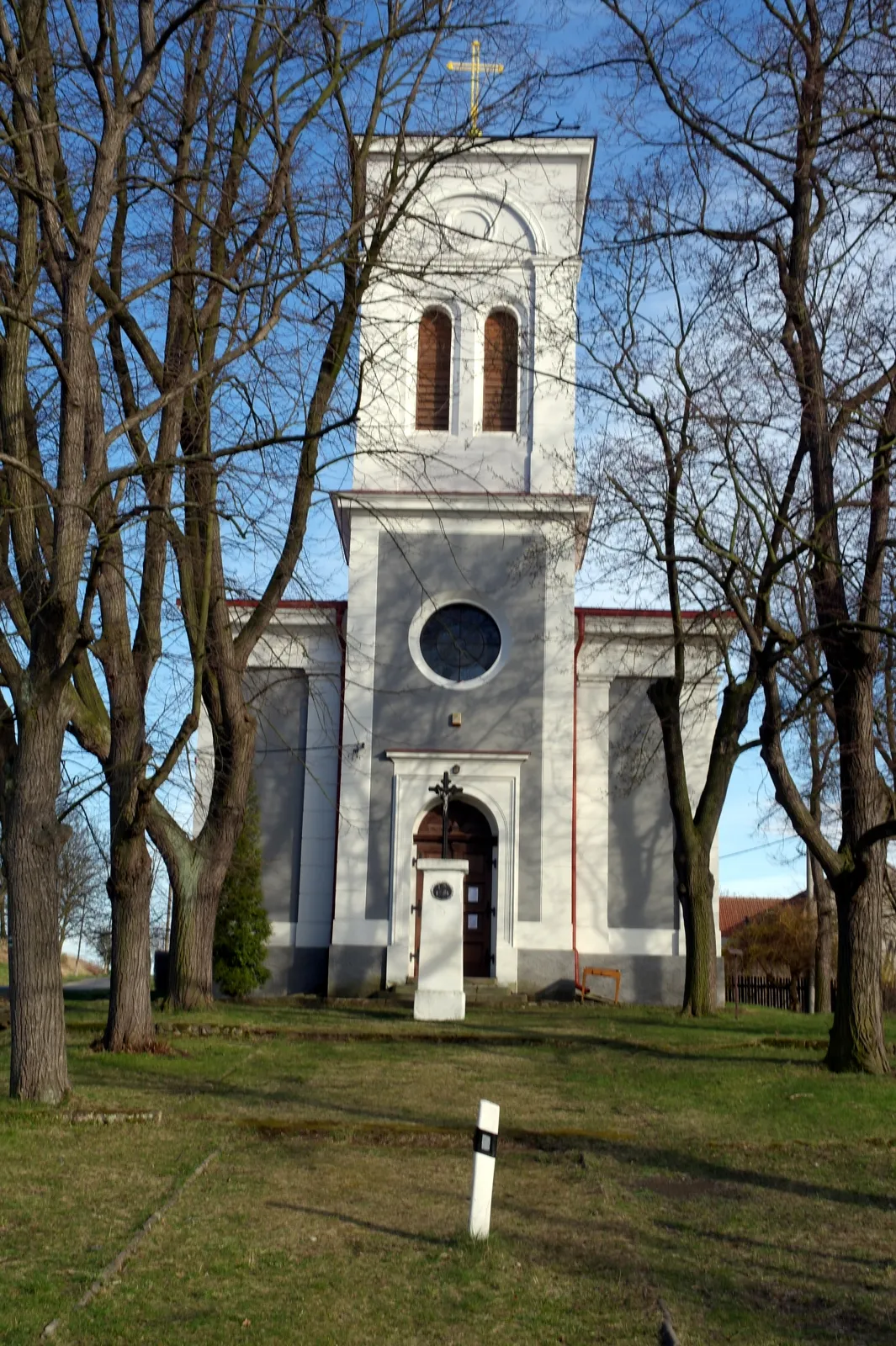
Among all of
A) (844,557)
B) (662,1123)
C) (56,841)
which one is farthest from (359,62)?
(662,1123)

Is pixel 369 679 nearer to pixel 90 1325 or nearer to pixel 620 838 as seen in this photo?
pixel 620 838

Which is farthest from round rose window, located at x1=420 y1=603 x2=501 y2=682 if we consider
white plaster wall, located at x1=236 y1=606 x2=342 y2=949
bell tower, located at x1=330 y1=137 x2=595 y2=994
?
white plaster wall, located at x1=236 y1=606 x2=342 y2=949

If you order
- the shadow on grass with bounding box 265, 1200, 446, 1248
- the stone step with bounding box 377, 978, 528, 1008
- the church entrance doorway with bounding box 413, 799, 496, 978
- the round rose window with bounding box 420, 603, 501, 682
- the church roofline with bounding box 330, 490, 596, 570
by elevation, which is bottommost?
the shadow on grass with bounding box 265, 1200, 446, 1248

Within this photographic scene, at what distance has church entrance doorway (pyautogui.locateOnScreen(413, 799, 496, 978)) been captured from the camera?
23.9 meters

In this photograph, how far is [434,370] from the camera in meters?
26.0

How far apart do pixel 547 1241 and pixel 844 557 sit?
32.7ft

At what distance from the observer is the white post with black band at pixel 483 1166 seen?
5.82m

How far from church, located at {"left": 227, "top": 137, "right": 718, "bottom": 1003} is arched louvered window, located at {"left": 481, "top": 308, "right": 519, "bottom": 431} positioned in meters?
0.04

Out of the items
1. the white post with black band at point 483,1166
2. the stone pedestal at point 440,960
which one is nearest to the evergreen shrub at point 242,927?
the stone pedestal at point 440,960

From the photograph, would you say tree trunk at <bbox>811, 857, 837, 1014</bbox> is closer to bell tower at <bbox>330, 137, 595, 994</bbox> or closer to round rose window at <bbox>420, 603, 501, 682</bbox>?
bell tower at <bbox>330, 137, 595, 994</bbox>

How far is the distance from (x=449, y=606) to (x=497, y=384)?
14.8ft

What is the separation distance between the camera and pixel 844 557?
14.5 metres

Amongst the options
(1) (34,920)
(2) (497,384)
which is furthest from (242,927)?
(1) (34,920)

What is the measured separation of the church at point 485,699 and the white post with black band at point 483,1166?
55.9 ft
